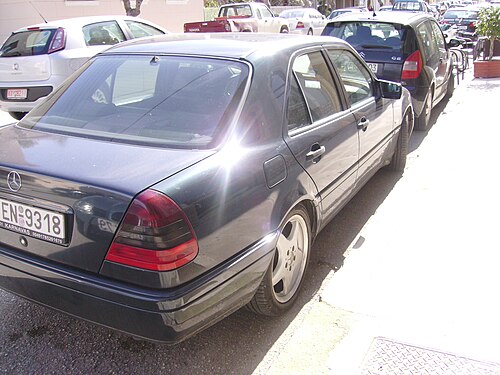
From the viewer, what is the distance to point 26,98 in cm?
757

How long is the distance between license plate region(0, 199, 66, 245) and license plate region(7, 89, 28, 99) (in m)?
5.77

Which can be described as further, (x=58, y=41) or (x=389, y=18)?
(x=58, y=41)

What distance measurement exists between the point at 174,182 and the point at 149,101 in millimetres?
906

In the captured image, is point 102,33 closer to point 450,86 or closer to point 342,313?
point 450,86

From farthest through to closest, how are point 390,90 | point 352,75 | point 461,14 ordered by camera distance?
point 461,14 < point 390,90 < point 352,75

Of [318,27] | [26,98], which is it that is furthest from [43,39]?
[318,27]

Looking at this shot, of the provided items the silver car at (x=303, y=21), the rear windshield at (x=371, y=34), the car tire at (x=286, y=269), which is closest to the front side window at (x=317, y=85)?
the car tire at (x=286, y=269)

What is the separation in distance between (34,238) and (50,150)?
454 mm

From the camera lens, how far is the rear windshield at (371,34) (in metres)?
6.62

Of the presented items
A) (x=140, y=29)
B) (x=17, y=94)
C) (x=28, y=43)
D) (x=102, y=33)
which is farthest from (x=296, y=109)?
(x=140, y=29)

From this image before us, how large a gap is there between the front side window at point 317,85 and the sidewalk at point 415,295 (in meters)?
1.13

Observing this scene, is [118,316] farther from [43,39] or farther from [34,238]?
[43,39]

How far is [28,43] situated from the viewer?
788 cm

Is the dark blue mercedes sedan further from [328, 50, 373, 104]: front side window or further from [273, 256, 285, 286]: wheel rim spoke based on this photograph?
[328, 50, 373, 104]: front side window
